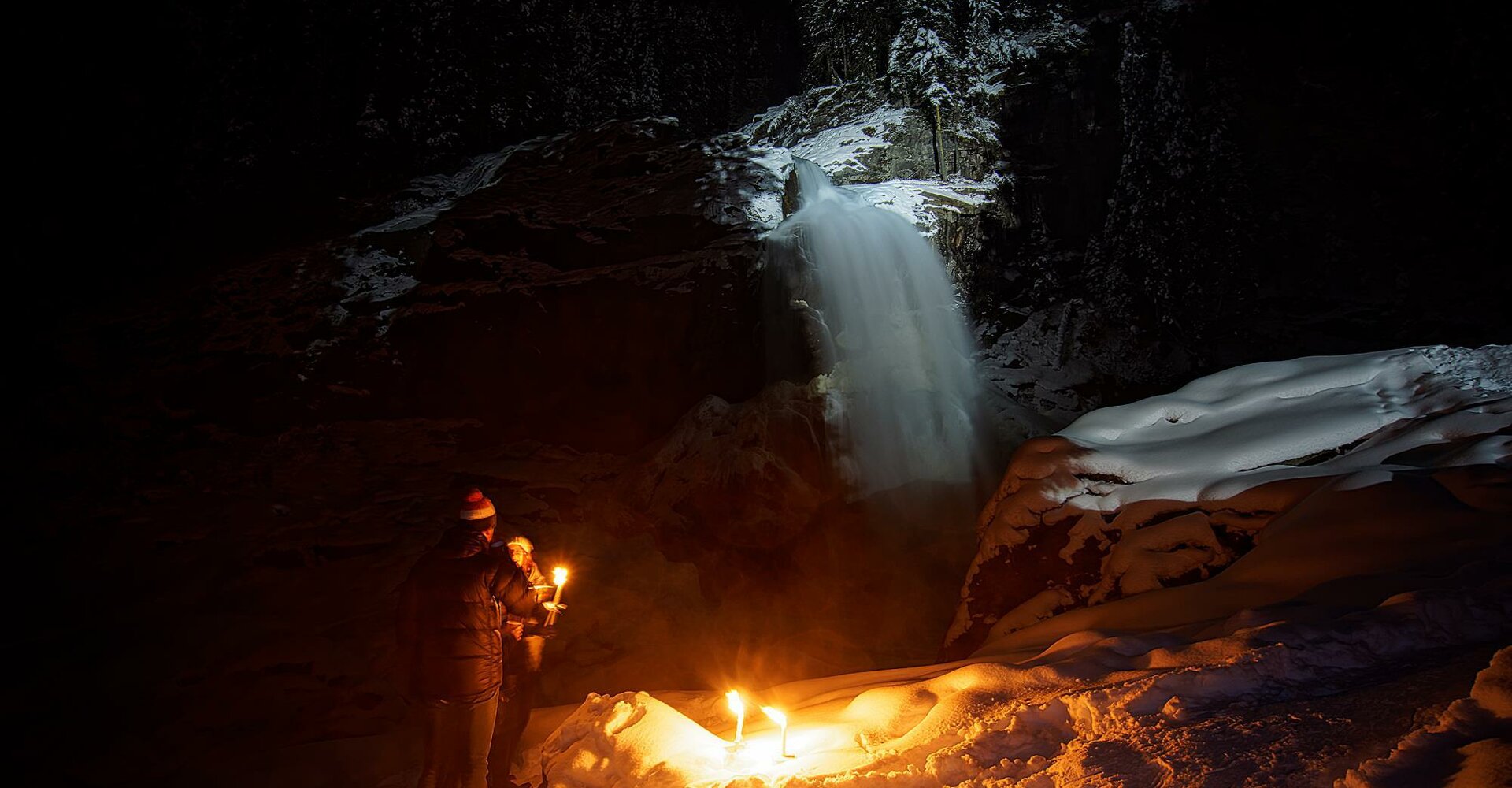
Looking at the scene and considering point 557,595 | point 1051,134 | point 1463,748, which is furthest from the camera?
point 1051,134

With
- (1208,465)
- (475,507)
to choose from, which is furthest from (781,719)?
→ (1208,465)

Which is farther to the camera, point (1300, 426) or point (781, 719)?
point (1300, 426)

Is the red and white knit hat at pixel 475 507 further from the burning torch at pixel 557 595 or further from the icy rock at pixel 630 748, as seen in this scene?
the icy rock at pixel 630 748

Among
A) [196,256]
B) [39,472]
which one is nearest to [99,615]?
[39,472]

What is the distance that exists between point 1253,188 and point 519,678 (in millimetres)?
12640

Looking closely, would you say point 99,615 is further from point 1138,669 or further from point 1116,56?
point 1116,56

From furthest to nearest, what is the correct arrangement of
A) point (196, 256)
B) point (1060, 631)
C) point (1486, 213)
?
point (196, 256)
point (1486, 213)
point (1060, 631)

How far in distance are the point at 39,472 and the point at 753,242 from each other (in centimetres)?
1084

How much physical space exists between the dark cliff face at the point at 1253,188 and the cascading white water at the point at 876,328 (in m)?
1.49

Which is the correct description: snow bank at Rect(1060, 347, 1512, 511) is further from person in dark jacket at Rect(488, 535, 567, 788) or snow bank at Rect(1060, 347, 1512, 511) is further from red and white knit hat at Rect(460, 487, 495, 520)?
red and white knit hat at Rect(460, 487, 495, 520)

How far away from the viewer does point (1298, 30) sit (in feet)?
31.8

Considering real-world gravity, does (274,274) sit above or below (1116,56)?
below

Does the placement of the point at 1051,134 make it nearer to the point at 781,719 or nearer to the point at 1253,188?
the point at 1253,188

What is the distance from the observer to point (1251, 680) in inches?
72.1
